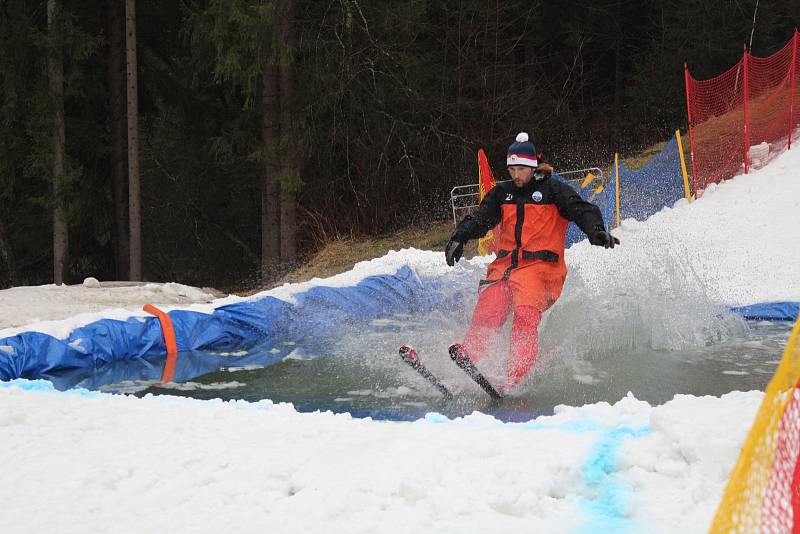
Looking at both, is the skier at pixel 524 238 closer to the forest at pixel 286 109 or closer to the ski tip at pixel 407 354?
the ski tip at pixel 407 354

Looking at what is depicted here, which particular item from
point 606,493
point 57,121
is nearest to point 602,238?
point 606,493

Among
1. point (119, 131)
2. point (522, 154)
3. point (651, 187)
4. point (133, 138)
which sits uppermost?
point (119, 131)

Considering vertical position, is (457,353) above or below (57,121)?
below

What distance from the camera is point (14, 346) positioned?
6.64 metres

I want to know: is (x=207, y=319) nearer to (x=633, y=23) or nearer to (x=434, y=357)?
(x=434, y=357)

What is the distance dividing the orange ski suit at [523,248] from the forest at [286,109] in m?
10.3

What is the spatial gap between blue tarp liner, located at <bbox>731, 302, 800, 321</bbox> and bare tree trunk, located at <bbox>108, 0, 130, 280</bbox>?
44.1 feet

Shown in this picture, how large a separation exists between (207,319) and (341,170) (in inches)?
473

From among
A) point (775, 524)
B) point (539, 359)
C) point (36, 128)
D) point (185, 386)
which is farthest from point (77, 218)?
point (775, 524)

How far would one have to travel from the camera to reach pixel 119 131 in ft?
62.3

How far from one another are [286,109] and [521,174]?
38.0 ft

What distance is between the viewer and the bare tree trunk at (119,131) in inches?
732

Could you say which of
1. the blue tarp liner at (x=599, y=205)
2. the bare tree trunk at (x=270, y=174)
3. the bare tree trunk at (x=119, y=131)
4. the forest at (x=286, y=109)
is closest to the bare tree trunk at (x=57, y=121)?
the forest at (x=286, y=109)

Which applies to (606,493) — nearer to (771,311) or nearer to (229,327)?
Answer: (229,327)
